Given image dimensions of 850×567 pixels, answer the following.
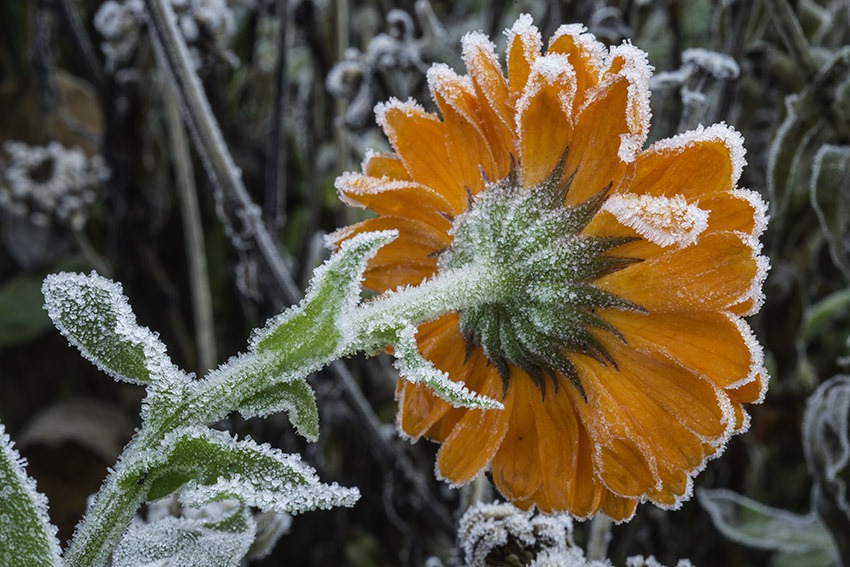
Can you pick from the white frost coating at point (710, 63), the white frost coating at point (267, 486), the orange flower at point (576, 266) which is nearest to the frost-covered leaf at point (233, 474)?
the white frost coating at point (267, 486)

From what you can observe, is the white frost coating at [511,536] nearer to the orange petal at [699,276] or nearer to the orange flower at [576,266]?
the orange flower at [576,266]

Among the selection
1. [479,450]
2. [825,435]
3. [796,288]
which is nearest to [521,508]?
[479,450]

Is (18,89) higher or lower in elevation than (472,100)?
higher

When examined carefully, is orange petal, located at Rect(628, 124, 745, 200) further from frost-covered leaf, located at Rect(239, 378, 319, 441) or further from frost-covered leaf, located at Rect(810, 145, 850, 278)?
frost-covered leaf, located at Rect(810, 145, 850, 278)

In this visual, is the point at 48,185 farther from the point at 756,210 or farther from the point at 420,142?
the point at 756,210

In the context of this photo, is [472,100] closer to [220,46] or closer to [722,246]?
[722,246]
